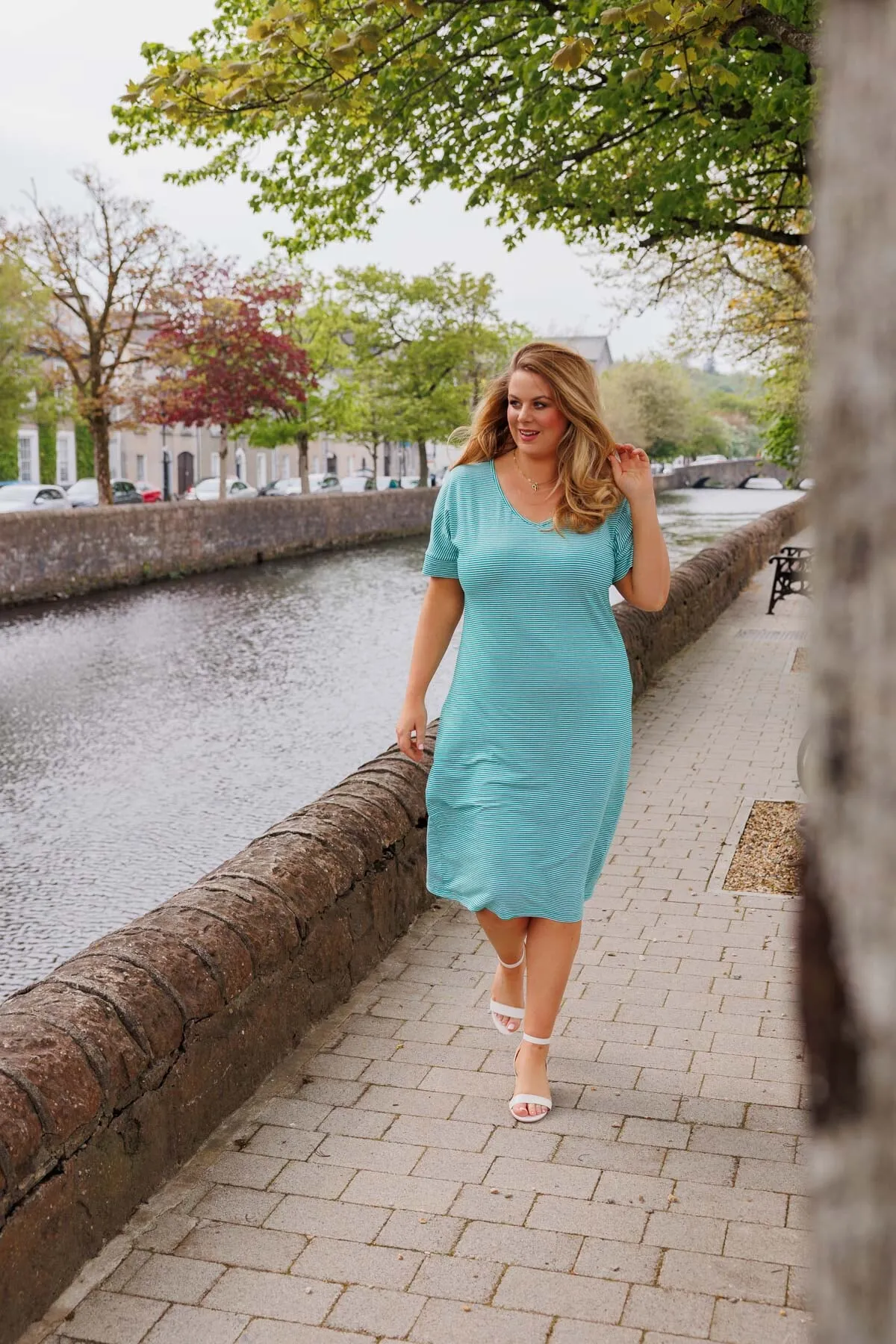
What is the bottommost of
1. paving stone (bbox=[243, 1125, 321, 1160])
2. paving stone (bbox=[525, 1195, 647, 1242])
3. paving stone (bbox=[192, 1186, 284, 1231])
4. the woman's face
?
paving stone (bbox=[243, 1125, 321, 1160])

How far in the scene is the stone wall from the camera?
70.3ft

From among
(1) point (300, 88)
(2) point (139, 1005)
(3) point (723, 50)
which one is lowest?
(2) point (139, 1005)

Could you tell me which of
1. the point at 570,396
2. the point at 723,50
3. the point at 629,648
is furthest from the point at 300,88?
the point at 570,396

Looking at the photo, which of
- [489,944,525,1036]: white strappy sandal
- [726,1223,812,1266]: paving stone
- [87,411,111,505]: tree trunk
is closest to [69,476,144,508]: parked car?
[87,411,111,505]: tree trunk

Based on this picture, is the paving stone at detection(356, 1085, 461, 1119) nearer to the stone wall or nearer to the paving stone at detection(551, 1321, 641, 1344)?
the paving stone at detection(551, 1321, 641, 1344)

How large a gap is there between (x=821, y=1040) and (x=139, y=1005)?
2.76 m

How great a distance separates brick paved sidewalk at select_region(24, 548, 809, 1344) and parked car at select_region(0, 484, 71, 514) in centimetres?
3806

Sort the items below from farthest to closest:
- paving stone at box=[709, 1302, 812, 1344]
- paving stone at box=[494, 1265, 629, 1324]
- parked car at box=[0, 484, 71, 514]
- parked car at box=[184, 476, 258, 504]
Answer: parked car at box=[184, 476, 258, 504] < parked car at box=[0, 484, 71, 514] < paving stone at box=[494, 1265, 629, 1324] < paving stone at box=[709, 1302, 812, 1344]

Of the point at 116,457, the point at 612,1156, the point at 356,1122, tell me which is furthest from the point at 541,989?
the point at 116,457

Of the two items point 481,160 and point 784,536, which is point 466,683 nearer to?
point 481,160

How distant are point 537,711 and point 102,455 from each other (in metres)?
31.9

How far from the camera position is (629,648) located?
1039cm

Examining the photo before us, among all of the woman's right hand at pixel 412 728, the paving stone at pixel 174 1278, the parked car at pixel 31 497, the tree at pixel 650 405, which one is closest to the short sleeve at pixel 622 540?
the woman's right hand at pixel 412 728

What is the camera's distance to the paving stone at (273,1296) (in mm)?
2934
